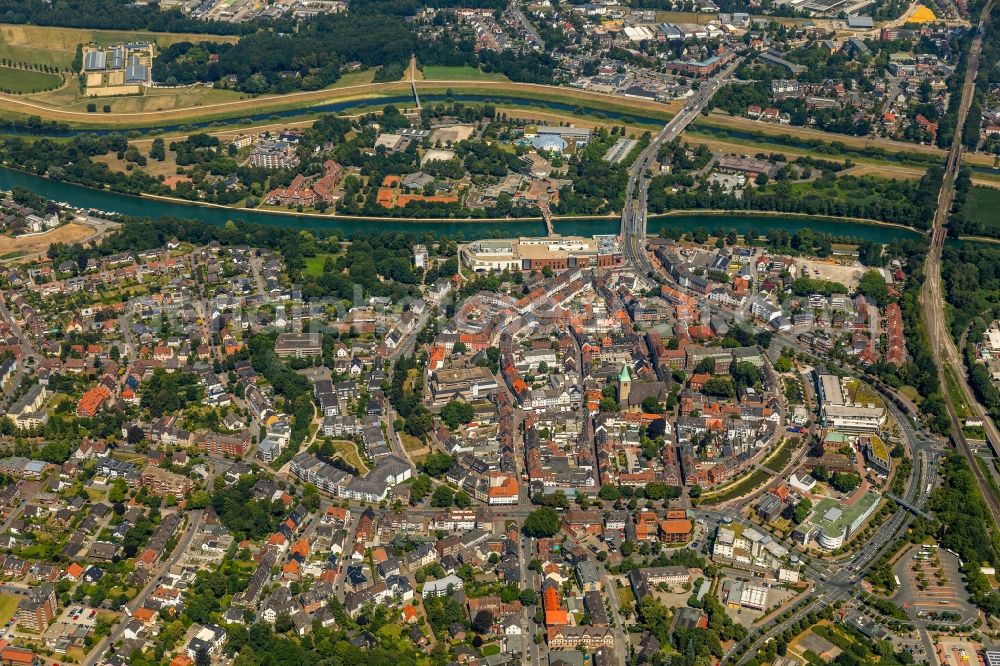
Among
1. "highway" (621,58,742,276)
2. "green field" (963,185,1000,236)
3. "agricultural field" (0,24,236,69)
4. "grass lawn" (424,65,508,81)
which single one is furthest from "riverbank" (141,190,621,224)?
"agricultural field" (0,24,236,69)

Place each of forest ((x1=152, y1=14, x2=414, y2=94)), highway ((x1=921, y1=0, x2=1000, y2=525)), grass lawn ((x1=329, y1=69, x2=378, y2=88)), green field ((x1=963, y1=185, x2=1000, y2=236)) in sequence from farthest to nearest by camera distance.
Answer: grass lawn ((x1=329, y1=69, x2=378, y2=88)) → forest ((x1=152, y1=14, x2=414, y2=94)) → green field ((x1=963, y1=185, x2=1000, y2=236)) → highway ((x1=921, y1=0, x2=1000, y2=525))

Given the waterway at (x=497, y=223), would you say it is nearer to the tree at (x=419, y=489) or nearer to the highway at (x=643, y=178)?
the highway at (x=643, y=178)

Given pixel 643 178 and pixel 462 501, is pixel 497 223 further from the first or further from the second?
pixel 462 501

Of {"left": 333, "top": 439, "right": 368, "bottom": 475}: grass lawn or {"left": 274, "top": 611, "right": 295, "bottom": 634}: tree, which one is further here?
{"left": 333, "top": 439, "right": 368, "bottom": 475}: grass lawn

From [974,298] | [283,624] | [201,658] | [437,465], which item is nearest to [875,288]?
[974,298]

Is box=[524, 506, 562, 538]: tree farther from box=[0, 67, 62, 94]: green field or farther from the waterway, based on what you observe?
box=[0, 67, 62, 94]: green field

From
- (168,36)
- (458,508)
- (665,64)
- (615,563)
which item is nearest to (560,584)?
(615,563)

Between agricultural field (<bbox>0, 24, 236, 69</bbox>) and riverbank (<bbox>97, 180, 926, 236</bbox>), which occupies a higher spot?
agricultural field (<bbox>0, 24, 236, 69</bbox>)

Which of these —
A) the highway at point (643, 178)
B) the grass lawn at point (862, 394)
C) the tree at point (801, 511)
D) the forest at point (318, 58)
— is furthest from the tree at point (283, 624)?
the forest at point (318, 58)
